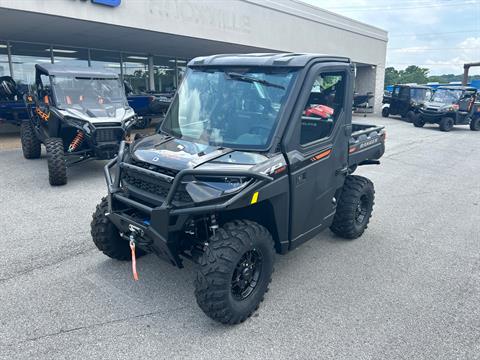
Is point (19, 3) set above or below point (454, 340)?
above

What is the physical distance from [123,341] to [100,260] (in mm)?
1449

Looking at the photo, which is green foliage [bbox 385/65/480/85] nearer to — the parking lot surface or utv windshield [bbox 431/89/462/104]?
utv windshield [bbox 431/89/462/104]

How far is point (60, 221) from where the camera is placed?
5262 millimetres

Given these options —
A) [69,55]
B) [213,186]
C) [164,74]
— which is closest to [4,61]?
[69,55]

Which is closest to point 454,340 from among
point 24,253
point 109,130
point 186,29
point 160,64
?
point 24,253

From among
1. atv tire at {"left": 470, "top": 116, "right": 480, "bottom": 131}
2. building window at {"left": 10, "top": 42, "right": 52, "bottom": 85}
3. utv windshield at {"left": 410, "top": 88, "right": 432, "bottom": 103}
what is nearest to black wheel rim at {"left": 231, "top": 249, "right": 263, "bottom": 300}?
building window at {"left": 10, "top": 42, "right": 52, "bottom": 85}

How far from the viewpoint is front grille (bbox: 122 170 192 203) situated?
115 inches

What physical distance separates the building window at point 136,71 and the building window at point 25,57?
3.77 meters

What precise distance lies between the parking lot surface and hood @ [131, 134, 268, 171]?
1260 millimetres

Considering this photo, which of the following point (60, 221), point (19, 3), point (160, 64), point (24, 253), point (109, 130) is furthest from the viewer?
point (160, 64)

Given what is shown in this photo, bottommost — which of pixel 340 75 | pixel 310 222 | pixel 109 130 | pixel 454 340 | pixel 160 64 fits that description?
pixel 454 340

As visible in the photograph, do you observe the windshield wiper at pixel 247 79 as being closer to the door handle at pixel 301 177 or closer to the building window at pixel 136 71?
the door handle at pixel 301 177

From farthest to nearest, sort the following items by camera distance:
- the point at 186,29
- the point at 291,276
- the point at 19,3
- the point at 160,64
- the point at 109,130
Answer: the point at 160,64 → the point at 186,29 → the point at 19,3 → the point at 109,130 → the point at 291,276

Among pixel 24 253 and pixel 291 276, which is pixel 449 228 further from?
pixel 24 253
